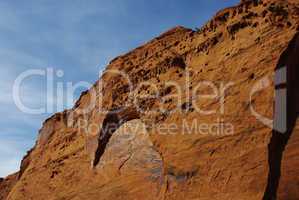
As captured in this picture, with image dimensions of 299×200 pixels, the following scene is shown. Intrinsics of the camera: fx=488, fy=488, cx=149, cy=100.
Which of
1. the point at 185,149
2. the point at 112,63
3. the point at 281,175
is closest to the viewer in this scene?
the point at 281,175

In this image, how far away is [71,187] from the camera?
67.5 feet

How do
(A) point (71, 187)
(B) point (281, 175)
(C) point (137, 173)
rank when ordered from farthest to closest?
(A) point (71, 187), (C) point (137, 173), (B) point (281, 175)

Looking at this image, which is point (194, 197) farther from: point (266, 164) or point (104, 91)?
point (104, 91)

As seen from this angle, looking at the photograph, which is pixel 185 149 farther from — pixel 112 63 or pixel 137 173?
pixel 112 63

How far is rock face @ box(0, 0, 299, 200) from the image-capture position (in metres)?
13.9

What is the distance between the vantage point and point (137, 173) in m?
17.3

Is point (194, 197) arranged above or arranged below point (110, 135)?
below

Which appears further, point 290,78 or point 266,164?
point 290,78

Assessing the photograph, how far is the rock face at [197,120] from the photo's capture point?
45.5 ft

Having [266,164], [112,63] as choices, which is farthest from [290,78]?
[112,63]

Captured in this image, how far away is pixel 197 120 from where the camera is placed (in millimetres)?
15828

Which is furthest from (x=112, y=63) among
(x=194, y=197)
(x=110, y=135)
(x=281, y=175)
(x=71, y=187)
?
(x=281, y=175)

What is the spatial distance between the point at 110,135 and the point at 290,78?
8214 mm

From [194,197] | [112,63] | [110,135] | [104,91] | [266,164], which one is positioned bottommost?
[194,197]
